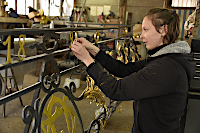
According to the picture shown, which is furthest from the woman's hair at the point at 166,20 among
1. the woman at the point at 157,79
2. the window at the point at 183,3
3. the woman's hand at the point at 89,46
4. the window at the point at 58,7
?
the window at the point at 58,7

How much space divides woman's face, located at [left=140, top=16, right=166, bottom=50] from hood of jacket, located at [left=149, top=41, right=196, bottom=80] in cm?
5

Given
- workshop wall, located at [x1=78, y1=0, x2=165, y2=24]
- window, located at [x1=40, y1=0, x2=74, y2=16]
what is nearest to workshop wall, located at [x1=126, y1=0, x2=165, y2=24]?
workshop wall, located at [x1=78, y1=0, x2=165, y2=24]

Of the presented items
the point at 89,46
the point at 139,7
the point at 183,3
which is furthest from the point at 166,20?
the point at 139,7

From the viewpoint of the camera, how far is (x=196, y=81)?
168 centimetres

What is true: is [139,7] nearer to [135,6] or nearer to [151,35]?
[135,6]

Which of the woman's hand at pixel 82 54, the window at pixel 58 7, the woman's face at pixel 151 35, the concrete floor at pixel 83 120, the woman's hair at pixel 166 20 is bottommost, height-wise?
the concrete floor at pixel 83 120

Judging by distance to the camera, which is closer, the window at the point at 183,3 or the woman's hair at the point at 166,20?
the woman's hair at the point at 166,20

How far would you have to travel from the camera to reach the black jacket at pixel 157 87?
→ 884mm

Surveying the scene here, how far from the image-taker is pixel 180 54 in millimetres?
940

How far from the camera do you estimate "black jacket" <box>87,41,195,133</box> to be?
884 mm

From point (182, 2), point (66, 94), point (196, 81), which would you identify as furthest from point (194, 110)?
point (182, 2)

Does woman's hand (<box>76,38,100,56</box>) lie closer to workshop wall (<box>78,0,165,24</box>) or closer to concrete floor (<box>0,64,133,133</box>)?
concrete floor (<box>0,64,133,133</box>)

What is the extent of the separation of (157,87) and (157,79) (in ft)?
0.12

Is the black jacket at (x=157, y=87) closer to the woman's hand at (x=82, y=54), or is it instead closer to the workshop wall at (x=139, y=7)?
the woman's hand at (x=82, y=54)
